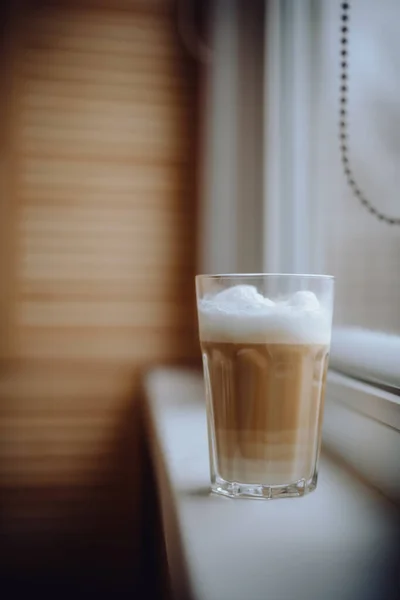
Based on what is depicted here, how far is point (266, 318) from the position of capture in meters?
0.50

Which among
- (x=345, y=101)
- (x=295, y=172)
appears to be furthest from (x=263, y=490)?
(x=295, y=172)

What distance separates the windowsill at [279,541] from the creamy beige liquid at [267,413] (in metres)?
0.03

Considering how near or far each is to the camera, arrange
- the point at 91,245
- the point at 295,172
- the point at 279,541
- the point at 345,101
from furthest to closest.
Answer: the point at 91,245 → the point at 295,172 → the point at 345,101 → the point at 279,541

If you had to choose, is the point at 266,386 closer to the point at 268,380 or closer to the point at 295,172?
the point at 268,380

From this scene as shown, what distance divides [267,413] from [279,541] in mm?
113

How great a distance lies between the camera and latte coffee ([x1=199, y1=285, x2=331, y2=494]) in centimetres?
51

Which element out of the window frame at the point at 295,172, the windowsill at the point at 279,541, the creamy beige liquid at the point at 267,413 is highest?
the window frame at the point at 295,172

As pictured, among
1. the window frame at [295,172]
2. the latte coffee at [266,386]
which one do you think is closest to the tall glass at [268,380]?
the latte coffee at [266,386]

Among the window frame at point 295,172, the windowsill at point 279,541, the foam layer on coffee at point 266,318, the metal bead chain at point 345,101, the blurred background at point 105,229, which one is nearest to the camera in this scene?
the windowsill at point 279,541

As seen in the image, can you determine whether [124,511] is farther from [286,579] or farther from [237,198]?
[286,579]

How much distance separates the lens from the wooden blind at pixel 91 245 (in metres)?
1.57

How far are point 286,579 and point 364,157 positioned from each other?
55cm

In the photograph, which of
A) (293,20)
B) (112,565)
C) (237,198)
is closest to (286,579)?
(293,20)

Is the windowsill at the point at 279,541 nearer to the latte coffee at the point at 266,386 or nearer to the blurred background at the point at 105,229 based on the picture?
the latte coffee at the point at 266,386
